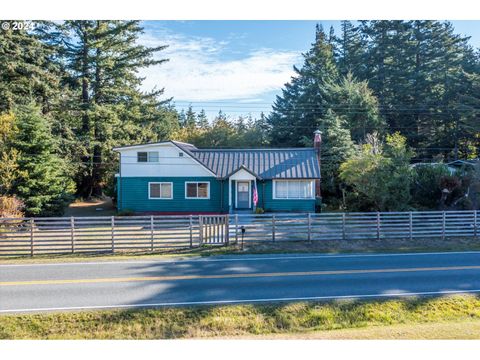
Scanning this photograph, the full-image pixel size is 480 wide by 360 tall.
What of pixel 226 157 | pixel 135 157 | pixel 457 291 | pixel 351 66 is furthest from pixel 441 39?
pixel 457 291

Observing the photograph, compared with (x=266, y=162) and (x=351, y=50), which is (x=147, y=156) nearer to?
(x=266, y=162)

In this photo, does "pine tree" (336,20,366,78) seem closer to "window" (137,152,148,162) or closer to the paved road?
"window" (137,152,148,162)

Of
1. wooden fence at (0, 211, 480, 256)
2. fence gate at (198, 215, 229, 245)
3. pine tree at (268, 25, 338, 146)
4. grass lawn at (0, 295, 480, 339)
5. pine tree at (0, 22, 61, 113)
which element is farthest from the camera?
pine tree at (268, 25, 338, 146)

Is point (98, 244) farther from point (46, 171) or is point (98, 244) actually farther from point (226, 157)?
point (226, 157)

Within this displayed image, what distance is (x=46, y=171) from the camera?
70.0 ft

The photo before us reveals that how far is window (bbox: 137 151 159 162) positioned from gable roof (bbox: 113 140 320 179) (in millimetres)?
561

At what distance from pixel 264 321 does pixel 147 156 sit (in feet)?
60.2

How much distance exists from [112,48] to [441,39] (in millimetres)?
34229

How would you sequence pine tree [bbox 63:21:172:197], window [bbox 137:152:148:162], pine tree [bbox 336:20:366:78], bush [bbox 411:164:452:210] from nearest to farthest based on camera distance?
bush [bbox 411:164:452:210] → window [bbox 137:152:148:162] → pine tree [bbox 63:21:172:197] → pine tree [bbox 336:20:366:78]

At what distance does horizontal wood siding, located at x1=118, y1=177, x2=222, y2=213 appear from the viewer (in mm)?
23828

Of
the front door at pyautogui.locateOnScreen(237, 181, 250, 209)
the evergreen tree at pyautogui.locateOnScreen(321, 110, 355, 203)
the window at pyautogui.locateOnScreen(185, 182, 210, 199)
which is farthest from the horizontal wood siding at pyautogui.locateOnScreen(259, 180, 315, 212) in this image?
the evergreen tree at pyautogui.locateOnScreen(321, 110, 355, 203)

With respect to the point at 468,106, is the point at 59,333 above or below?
below

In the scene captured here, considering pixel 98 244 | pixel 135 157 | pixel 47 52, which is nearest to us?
pixel 98 244

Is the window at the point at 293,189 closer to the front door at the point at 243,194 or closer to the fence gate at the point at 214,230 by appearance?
the front door at the point at 243,194
